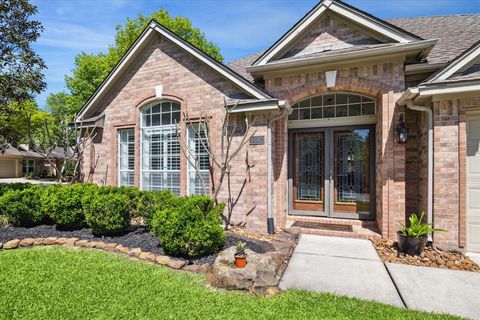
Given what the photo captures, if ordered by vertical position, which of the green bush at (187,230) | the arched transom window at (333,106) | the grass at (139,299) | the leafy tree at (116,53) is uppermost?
the leafy tree at (116,53)

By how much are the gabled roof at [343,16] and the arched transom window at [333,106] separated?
1.63 meters

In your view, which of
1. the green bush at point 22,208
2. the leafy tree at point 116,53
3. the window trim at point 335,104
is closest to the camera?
the green bush at point 22,208

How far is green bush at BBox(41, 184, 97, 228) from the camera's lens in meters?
6.37

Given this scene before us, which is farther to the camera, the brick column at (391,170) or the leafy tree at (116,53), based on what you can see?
the leafy tree at (116,53)

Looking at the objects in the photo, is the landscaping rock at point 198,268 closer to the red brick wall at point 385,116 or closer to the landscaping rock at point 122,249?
the landscaping rock at point 122,249

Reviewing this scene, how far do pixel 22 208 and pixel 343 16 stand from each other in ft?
32.4

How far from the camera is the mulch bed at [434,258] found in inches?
186

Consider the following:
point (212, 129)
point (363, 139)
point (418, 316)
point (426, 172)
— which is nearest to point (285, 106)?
point (212, 129)

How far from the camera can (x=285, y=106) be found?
6.69 meters

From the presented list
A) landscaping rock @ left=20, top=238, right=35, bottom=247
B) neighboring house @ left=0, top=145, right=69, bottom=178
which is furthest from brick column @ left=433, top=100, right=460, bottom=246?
neighboring house @ left=0, top=145, right=69, bottom=178

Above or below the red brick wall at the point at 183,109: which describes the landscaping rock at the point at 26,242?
below

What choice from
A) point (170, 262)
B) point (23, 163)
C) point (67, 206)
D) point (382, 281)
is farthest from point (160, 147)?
point (23, 163)

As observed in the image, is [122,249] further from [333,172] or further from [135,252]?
[333,172]

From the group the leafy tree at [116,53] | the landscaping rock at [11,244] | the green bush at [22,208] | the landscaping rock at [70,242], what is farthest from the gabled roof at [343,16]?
the leafy tree at [116,53]
